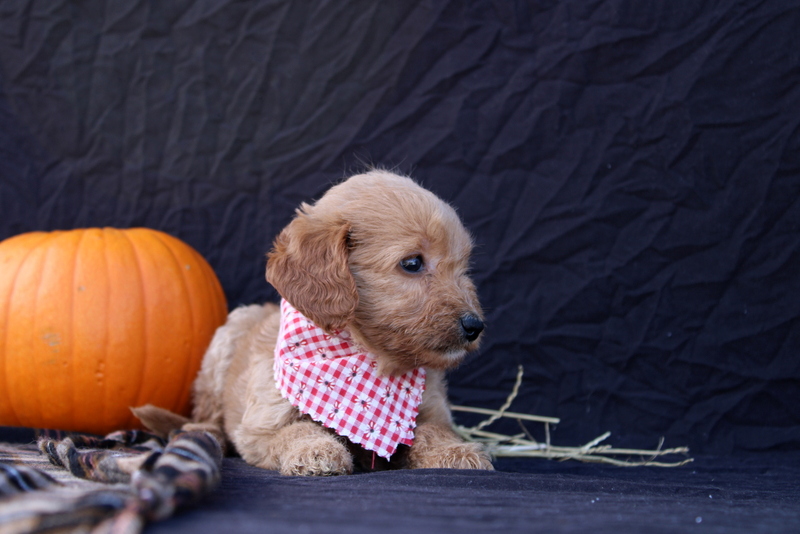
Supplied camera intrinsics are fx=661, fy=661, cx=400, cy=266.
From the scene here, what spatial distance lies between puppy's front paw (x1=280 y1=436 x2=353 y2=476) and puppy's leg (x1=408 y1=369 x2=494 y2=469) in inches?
12.6

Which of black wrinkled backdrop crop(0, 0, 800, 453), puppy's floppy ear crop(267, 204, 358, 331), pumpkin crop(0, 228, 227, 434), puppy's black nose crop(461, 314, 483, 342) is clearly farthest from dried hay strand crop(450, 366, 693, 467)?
pumpkin crop(0, 228, 227, 434)

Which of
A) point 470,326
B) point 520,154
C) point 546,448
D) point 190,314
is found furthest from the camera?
point 520,154

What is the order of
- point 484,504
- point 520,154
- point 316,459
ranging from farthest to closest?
point 520,154 → point 316,459 → point 484,504

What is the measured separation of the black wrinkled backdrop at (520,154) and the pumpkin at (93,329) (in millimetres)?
693

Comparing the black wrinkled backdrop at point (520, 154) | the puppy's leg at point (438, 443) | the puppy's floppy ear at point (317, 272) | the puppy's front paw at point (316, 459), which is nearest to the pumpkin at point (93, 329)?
the black wrinkled backdrop at point (520, 154)

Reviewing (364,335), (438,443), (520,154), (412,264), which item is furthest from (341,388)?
(520,154)

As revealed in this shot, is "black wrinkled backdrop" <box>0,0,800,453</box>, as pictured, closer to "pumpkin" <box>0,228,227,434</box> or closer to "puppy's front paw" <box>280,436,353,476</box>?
"pumpkin" <box>0,228,227,434</box>

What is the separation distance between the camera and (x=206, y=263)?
13.2 ft

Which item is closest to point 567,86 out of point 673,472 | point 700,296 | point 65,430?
point 700,296

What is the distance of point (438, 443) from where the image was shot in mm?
2666

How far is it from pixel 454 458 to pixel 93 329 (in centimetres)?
201

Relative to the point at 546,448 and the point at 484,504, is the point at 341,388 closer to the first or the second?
the point at 484,504

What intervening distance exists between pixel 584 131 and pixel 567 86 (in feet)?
0.90

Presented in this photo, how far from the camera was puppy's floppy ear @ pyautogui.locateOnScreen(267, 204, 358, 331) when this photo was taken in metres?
2.50
